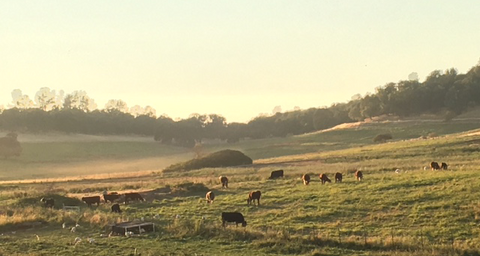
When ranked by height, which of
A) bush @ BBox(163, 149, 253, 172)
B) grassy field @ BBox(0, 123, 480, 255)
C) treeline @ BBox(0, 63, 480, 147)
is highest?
treeline @ BBox(0, 63, 480, 147)

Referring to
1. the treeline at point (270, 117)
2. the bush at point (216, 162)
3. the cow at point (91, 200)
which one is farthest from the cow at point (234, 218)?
the treeline at point (270, 117)

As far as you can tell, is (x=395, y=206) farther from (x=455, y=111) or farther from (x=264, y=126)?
(x=264, y=126)

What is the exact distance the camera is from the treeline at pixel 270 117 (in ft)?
461

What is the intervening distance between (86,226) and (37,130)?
432 ft

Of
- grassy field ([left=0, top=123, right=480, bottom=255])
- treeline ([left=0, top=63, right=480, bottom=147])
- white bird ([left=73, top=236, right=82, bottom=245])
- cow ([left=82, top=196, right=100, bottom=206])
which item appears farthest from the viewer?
treeline ([left=0, top=63, right=480, bottom=147])

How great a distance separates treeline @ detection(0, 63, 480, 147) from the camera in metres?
140

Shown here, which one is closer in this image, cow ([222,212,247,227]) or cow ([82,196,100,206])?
cow ([222,212,247,227])

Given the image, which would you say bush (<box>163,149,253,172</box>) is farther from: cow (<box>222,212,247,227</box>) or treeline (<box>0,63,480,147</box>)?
treeline (<box>0,63,480,147</box>)

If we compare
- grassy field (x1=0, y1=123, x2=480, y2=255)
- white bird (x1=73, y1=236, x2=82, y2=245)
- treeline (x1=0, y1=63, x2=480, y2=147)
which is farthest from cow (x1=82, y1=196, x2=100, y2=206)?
treeline (x1=0, y1=63, x2=480, y2=147)

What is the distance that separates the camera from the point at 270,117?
189 m

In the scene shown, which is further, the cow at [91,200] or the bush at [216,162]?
the bush at [216,162]

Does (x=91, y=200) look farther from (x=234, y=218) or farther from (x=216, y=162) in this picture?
(x=216, y=162)

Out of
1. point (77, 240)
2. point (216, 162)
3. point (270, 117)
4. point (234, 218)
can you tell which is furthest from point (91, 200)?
point (270, 117)

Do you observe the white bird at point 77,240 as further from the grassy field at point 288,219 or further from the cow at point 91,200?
the cow at point 91,200
